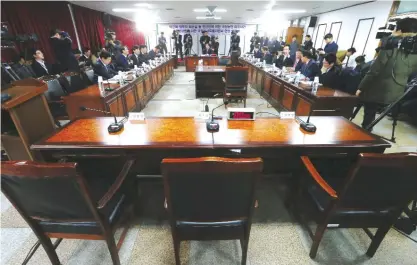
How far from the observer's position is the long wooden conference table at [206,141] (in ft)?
4.41

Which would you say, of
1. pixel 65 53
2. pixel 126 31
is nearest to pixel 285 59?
pixel 65 53

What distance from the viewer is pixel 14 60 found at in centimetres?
462

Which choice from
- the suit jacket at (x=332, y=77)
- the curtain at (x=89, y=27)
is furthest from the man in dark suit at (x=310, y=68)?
the curtain at (x=89, y=27)

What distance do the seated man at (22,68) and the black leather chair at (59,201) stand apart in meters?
4.43

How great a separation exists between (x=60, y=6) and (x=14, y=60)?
224 cm

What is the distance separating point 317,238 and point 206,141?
96cm

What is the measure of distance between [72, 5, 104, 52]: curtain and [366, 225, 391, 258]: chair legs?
28.0ft

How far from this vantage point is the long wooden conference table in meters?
1.34

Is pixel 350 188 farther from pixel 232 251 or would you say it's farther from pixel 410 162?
pixel 232 251

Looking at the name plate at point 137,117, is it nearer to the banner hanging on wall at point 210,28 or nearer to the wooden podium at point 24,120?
the wooden podium at point 24,120

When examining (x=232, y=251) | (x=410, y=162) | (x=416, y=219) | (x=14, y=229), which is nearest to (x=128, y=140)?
(x=232, y=251)

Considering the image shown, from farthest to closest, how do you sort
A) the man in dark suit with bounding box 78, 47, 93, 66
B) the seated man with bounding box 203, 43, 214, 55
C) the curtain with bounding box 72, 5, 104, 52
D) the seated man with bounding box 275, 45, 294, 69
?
the seated man with bounding box 203, 43, 214, 55
the curtain with bounding box 72, 5, 104, 52
the man in dark suit with bounding box 78, 47, 93, 66
the seated man with bounding box 275, 45, 294, 69

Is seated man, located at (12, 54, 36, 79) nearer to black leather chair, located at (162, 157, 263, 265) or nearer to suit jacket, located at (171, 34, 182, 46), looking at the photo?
black leather chair, located at (162, 157, 263, 265)

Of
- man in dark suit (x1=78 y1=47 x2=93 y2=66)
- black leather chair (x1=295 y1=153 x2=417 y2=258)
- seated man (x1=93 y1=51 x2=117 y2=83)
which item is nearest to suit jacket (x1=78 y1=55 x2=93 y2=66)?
man in dark suit (x1=78 y1=47 x2=93 y2=66)
